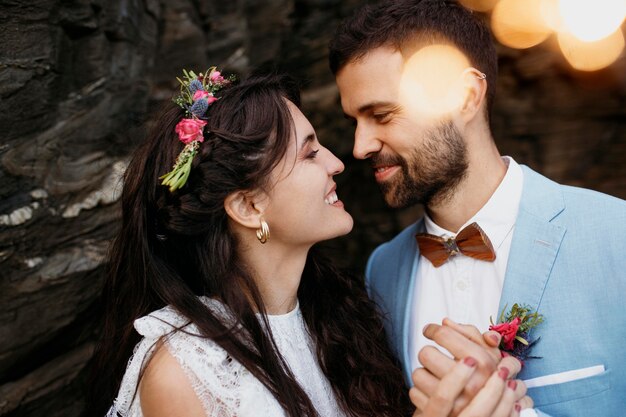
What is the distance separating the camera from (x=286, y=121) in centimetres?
260

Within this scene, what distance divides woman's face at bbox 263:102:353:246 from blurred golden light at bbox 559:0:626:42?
7.81ft

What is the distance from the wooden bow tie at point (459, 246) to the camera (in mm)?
2707

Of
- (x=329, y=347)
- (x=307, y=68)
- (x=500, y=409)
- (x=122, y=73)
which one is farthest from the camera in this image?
(x=307, y=68)

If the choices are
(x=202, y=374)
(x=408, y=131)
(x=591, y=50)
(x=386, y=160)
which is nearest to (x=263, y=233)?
(x=202, y=374)

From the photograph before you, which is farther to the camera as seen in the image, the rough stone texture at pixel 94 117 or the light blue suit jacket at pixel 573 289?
the rough stone texture at pixel 94 117

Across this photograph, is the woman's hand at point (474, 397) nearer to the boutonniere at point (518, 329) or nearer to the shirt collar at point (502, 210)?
the boutonniere at point (518, 329)

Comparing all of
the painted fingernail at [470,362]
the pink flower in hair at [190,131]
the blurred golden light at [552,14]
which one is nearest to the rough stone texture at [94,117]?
the blurred golden light at [552,14]

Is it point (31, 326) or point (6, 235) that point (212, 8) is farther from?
point (31, 326)

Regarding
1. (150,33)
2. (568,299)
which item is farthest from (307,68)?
(568,299)

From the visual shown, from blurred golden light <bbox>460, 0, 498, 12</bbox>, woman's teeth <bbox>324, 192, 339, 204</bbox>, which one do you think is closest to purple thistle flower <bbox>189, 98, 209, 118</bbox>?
woman's teeth <bbox>324, 192, 339, 204</bbox>

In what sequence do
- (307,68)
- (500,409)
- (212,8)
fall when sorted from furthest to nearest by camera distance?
1. (307,68)
2. (212,8)
3. (500,409)

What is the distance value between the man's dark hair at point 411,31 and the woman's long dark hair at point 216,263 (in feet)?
1.43

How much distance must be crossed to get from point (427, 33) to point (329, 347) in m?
1.71

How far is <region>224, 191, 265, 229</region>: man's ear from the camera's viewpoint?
2.59 metres
